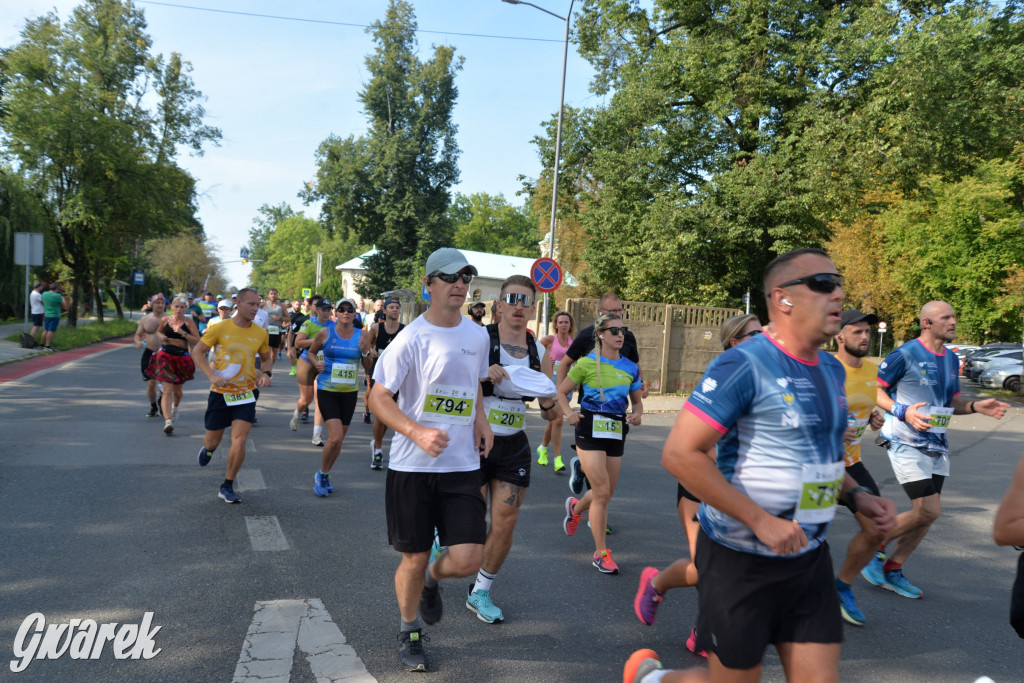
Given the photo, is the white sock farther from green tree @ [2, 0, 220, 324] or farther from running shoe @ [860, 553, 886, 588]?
green tree @ [2, 0, 220, 324]

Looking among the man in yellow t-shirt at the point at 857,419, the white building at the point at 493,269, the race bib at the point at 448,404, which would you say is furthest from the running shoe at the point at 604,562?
the white building at the point at 493,269

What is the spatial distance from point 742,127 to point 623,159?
3.68 metres

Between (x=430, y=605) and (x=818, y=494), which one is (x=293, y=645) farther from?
A: (x=818, y=494)

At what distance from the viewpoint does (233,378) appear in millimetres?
6992

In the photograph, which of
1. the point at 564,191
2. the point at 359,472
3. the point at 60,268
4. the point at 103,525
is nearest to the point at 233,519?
the point at 103,525

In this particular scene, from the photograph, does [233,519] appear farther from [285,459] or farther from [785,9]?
[785,9]

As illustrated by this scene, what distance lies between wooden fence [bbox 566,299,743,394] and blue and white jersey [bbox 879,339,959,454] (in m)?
13.1

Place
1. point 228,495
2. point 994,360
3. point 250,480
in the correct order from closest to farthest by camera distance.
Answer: point 228,495
point 250,480
point 994,360

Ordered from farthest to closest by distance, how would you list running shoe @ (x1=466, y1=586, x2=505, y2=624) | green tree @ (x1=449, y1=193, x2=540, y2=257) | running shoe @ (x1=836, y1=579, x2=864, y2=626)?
green tree @ (x1=449, y1=193, x2=540, y2=257) < running shoe @ (x1=836, y1=579, x2=864, y2=626) < running shoe @ (x1=466, y1=586, x2=505, y2=624)

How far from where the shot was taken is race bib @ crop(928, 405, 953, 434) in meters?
5.06

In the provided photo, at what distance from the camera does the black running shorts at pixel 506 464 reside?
4.60 m

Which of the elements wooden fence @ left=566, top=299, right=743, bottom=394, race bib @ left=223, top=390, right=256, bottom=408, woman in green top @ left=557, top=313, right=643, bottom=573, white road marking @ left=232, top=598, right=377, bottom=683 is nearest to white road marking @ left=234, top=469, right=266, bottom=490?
race bib @ left=223, top=390, right=256, bottom=408

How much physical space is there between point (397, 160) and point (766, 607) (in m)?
49.5

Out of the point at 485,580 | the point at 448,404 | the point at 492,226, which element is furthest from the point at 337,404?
the point at 492,226
